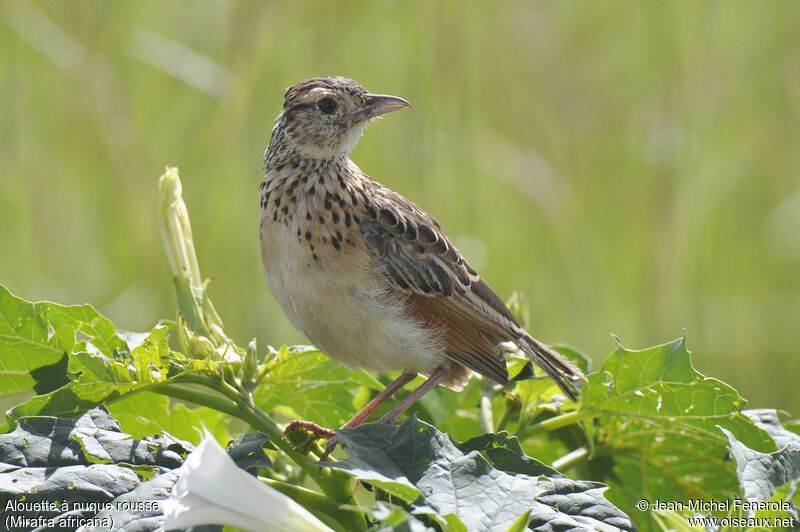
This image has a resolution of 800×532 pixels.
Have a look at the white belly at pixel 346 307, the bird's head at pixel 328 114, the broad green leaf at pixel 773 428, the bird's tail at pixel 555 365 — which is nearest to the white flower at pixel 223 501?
the bird's tail at pixel 555 365

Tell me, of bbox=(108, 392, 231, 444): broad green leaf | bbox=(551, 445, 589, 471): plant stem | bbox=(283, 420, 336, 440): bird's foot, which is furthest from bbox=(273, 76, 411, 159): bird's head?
bbox=(551, 445, 589, 471): plant stem

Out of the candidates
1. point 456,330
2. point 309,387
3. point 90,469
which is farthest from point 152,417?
point 456,330

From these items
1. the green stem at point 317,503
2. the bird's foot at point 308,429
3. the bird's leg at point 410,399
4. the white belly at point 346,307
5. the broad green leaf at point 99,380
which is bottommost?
the green stem at point 317,503

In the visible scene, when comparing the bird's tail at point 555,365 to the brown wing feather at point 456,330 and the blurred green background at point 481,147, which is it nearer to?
the brown wing feather at point 456,330

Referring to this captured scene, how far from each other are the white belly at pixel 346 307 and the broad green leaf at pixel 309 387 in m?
0.51

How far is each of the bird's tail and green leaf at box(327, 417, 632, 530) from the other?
740mm

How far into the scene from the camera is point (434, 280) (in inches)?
139

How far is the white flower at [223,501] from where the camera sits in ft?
5.00

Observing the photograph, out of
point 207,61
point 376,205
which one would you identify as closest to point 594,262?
point 207,61

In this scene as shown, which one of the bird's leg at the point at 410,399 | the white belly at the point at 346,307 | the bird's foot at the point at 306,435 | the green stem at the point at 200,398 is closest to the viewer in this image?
the green stem at the point at 200,398

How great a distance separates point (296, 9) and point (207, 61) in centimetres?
56

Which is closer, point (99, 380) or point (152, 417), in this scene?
point (99, 380)

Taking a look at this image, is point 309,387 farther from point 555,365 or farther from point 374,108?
point 374,108

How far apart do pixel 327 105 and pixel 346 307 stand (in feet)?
2.98
